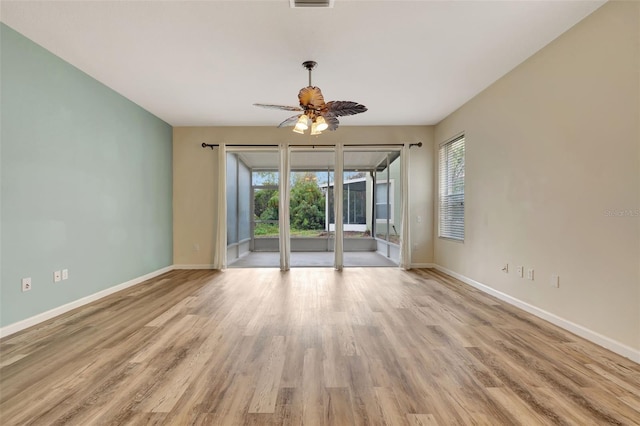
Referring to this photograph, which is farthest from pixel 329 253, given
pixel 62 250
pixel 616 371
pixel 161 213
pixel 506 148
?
pixel 616 371

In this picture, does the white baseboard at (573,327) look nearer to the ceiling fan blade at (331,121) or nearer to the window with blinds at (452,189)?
the window with blinds at (452,189)

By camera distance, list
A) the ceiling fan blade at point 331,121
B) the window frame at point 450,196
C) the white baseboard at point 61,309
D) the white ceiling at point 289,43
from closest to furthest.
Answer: the white ceiling at point 289,43
the white baseboard at point 61,309
the ceiling fan blade at point 331,121
the window frame at point 450,196

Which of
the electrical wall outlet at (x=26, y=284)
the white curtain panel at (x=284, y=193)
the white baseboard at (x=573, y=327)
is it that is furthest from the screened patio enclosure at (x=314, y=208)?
the electrical wall outlet at (x=26, y=284)

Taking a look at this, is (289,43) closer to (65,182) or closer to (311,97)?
(311,97)

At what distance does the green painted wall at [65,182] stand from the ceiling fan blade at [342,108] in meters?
2.95

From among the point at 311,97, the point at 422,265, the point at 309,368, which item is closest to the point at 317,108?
the point at 311,97

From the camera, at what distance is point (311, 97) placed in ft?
10.8

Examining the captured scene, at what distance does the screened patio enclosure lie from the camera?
679cm

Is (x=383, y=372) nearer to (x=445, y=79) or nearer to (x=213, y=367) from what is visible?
(x=213, y=367)

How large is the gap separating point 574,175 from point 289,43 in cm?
299

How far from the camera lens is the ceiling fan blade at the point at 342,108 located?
326cm

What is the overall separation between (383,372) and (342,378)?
296 millimetres

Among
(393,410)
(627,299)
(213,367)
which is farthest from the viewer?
(627,299)

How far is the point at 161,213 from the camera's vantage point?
218 inches
